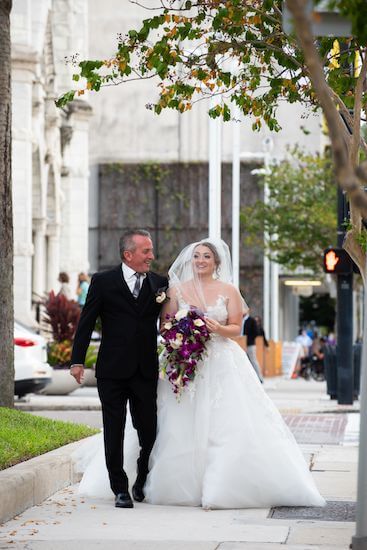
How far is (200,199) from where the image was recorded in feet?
190

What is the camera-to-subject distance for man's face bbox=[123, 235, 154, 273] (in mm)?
10789

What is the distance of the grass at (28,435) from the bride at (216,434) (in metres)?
0.69

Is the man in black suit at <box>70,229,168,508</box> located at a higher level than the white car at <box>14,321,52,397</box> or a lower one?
higher

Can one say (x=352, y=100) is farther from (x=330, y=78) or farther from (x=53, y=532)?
(x=53, y=532)

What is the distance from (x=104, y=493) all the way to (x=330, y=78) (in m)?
3.91

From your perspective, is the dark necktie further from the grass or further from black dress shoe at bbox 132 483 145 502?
the grass

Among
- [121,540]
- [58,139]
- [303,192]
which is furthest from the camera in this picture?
[303,192]

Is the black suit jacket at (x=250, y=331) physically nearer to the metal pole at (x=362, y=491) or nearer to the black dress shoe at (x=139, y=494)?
the black dress shoe at (x=139, y=494)

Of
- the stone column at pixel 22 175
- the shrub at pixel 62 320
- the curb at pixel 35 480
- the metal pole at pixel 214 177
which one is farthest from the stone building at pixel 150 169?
the curb at pixel 35 480

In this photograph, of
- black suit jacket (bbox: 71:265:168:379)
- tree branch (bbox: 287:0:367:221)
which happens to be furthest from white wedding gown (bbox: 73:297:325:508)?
tree branch (bbox: 287:0:367:221)

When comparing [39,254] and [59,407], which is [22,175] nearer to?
[39,254]

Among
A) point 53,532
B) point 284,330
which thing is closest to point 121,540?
point 53,532

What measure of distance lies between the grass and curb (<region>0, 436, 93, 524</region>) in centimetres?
9

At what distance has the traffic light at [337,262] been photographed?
23.7 metres
